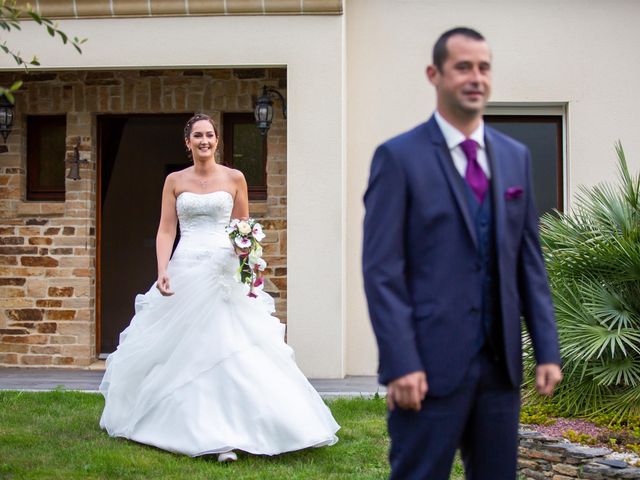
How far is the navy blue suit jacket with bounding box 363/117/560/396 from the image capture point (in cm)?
271

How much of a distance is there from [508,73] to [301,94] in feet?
7.67

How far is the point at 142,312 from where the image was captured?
6.48 m

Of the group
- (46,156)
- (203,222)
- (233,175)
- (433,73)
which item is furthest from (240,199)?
(46,156)

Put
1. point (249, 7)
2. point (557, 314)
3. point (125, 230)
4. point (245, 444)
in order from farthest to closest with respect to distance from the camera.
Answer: point (125, 230), point (249, 7), point (557, 314), point (245, 444)

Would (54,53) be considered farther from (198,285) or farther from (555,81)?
(555,81)

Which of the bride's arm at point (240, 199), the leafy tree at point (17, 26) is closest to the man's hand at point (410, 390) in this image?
the leafy tree at point (17, 26)

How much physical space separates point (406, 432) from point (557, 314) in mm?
3628

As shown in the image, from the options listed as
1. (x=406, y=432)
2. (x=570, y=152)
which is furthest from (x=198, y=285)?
(x=570, y=152)

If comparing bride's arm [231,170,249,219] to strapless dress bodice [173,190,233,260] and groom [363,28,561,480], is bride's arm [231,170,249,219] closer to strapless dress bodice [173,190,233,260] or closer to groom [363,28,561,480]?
strapless dress bodice [173,190,233,260]

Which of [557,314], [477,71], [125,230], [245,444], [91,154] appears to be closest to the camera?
[477,71]

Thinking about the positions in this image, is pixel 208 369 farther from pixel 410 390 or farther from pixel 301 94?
pixel 301 94

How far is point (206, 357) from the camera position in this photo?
591 cm

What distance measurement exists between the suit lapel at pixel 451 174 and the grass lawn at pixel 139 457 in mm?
2856

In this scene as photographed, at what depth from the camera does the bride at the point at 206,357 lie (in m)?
5.70
